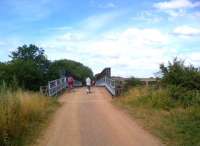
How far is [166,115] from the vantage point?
18.8 meters

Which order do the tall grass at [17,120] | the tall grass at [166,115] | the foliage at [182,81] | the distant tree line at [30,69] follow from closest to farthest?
the tall grass at [17,120] → the tall grass at [166,115] → the foliage at [182,81] → the distant tree line at [30,69]

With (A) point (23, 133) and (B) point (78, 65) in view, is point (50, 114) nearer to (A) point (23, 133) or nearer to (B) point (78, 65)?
(A) point (23, 133)

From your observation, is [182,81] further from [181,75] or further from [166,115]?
[166,115]

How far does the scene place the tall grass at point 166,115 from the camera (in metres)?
13.8

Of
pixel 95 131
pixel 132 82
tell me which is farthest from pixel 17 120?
pixel 132 82

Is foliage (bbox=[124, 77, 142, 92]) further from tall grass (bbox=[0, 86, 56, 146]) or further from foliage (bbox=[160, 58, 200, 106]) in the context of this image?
tall grass (bbox=[0, 86, 56, 146])

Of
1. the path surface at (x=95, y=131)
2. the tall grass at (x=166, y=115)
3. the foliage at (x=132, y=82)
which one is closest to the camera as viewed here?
the path surface at (x=95, y=131)

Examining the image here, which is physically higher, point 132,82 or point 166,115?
point 132,82

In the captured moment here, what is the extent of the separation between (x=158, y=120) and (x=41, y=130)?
194 inches

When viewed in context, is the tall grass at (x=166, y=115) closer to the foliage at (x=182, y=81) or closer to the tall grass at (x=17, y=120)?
the foliage at (x=182, y=81)

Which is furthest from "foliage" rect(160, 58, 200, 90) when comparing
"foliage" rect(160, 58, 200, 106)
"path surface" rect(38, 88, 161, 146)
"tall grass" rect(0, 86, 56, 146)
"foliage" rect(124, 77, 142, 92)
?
"tall grass" rect(0, 86, 56, 146)

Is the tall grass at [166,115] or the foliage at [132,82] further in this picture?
the foliage at [132,82]

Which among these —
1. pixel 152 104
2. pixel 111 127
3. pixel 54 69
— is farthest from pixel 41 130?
pixel 54 69

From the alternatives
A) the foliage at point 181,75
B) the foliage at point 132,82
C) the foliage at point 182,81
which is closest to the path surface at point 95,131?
the foliage at point 182,81
